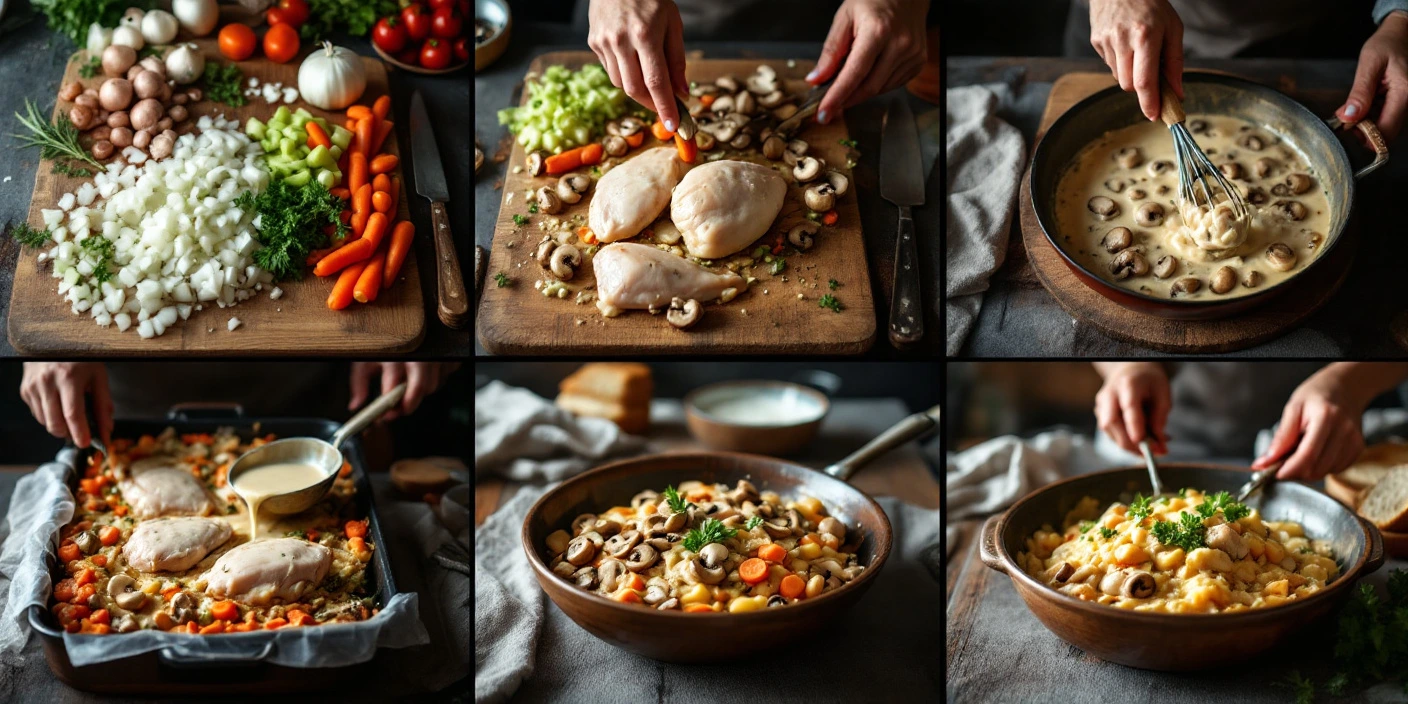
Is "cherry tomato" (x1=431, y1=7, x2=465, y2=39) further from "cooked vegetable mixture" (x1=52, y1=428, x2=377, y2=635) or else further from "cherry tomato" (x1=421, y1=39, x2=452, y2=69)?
"cooked vegetable mixture" (x1=52, y1=428, x2=377, y2=635)

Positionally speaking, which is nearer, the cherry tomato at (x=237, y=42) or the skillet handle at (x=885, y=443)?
the skillet handle at (x=885, y=443)

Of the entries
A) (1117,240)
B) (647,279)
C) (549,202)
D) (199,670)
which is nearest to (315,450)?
(199,670)

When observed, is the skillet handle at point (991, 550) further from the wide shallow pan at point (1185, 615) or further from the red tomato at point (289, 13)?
the red tomato at point (289, 13)

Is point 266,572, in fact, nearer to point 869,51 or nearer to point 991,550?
point 991,550

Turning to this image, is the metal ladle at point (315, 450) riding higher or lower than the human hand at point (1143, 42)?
lower

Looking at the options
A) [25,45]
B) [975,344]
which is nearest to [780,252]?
[975,344]

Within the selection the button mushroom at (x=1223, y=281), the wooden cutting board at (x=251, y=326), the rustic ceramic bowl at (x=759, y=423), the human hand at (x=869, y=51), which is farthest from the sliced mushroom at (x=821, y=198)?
the wooden cutting board at (x=251, y=326)
